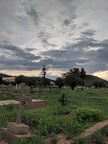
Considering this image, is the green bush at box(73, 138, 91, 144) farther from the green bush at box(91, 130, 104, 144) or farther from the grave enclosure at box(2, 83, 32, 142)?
the grave enclosure at box(2, 83, 32, 142)

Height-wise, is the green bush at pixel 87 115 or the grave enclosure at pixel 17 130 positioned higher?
the green bush at pixel 87 115

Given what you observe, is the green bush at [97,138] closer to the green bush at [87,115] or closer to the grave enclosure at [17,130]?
the grave enclosure at [17,130]

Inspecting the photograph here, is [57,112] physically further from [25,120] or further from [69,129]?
[69,129]

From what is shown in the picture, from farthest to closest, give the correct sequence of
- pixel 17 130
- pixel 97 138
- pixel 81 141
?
pixel 17 130
pixel 97 138
pixel 81 141

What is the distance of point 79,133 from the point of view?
7262 mm

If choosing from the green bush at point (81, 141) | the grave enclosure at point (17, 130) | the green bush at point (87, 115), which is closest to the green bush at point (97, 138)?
the green bush at point (81, 141)

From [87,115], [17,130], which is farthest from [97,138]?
[87,115]

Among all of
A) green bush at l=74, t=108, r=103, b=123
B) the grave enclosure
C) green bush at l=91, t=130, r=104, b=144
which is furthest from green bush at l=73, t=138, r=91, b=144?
green bush at l=74, t=108, r=103, b=123

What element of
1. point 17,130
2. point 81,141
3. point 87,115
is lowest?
point 81,141

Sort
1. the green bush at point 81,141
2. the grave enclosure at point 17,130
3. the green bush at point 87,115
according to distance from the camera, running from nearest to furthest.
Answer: the green bush at point 81,141 → the grave enclosure at point 17,130 → the green bush at point 87,115

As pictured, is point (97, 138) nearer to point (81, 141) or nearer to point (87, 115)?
point (81, 141)

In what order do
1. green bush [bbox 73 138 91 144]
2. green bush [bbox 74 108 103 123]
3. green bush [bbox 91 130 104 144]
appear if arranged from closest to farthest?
green bush [bbox 73 138 91 144]
green bush [bbox 91 130 104 144]
green bush [bbox 74 108 103 123]

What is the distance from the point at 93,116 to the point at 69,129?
2.23 metres

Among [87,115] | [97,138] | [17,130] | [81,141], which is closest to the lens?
[81,141]
